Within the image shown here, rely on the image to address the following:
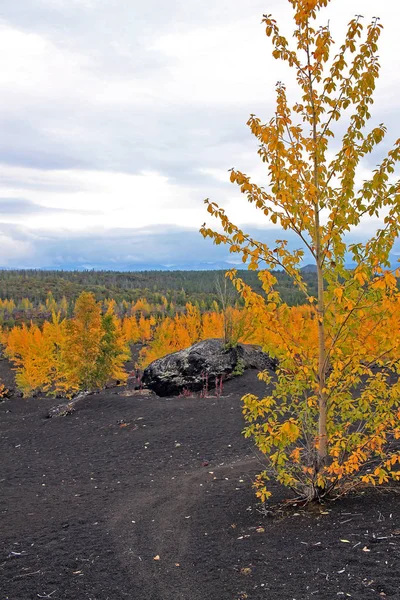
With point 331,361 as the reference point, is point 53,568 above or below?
below

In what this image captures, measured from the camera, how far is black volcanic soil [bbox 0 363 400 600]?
3479 mm

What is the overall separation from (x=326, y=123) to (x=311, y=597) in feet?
14.1

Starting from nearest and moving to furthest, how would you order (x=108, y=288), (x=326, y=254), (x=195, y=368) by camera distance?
(x=326, y=254) < (x=195, y=368) < (x=108, y=288)

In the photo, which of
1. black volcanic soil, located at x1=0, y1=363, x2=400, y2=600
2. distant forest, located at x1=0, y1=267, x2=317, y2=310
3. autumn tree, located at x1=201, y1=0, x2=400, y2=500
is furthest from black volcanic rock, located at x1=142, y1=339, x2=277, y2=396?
distant forest, located at x1=0, y1=267, x2=317, y2=310

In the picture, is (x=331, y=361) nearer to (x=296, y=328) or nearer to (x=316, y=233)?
(x=296, y=328)

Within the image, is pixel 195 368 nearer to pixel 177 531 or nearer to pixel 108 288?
pixel 177 531

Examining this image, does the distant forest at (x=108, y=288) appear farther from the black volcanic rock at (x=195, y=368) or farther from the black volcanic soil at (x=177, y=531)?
the black volcanic soil at (x=177, y=531)

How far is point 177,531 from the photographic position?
15.9ft

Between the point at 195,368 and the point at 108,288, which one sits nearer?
the point at 195,368

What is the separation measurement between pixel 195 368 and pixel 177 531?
9.75 metres

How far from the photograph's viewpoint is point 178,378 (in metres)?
14.5

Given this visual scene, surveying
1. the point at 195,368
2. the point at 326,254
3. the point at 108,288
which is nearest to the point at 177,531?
the point at 326,254

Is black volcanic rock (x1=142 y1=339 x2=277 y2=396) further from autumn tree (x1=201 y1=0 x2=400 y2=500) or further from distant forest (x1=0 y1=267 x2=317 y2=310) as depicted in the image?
distant forest (x1=0 y1=267 x2=317 y2=310)

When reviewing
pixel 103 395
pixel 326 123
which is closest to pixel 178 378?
pixel 103 395
